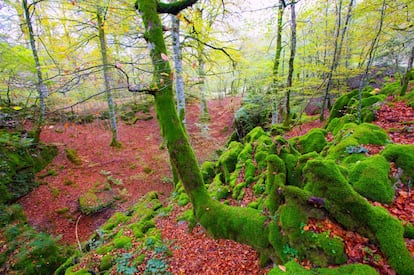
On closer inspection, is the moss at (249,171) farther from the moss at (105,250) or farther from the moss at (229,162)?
the moss at (105,250)

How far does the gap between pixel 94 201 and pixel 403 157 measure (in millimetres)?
9628

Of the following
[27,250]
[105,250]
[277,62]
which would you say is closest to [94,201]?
[27,250]

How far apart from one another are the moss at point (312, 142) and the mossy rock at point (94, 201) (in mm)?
7815

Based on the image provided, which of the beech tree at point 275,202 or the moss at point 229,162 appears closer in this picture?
the beech tree at point 275,202

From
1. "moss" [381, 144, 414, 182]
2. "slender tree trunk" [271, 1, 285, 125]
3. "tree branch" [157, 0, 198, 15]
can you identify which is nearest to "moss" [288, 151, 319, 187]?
"moss" [381, 144, 414, 182]

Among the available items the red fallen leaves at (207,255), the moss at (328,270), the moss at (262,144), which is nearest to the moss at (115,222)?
the red fallen leaves at (207,255)

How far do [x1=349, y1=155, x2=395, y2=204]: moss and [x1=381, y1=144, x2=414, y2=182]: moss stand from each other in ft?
0.55

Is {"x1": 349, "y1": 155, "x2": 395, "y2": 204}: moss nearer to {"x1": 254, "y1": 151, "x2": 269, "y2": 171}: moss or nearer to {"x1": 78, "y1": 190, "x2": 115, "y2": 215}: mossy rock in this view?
{"x1": 254, "y1": 151, "x2": 269, "y2": 171}: moss

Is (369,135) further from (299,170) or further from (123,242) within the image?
(123,242)

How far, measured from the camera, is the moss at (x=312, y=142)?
534cm

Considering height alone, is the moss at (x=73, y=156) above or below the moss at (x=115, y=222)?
above

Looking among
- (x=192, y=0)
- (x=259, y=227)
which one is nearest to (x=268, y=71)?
(x=192, y=0)

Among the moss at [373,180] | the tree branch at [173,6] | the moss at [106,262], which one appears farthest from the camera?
the moss at [106,262]

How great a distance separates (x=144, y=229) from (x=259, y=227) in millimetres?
3749
